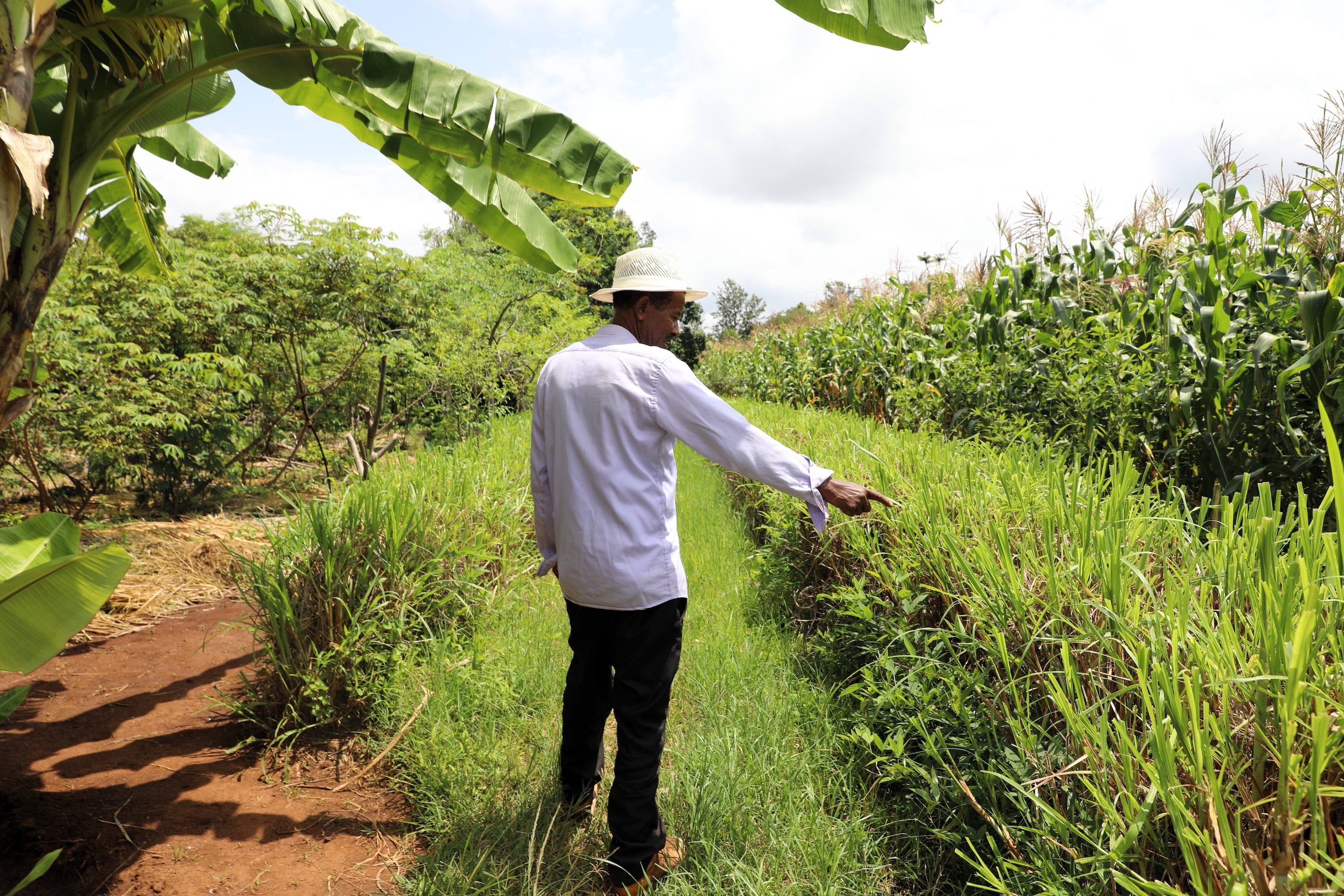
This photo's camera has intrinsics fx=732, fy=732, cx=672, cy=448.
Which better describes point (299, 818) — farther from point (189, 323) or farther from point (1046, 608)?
point (189, 323)

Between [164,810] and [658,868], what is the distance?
81.4 inches

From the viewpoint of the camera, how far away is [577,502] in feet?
8.29

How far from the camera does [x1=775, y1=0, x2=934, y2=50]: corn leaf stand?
3033 millimetres

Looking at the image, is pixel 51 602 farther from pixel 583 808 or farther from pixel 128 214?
pixel 128 214

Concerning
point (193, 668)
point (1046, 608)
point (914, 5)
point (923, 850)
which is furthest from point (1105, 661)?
point (193, 668)

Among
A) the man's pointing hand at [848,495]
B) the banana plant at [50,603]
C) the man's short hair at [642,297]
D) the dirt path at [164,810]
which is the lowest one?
the dirt path at [164,810]

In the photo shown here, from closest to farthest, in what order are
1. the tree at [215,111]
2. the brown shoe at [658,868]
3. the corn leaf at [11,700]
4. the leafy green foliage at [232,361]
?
the corn leaf at [11,700] < the brown shoe at [658,868] < the tree at [215,111] < the leafy green foliage at [232,361]

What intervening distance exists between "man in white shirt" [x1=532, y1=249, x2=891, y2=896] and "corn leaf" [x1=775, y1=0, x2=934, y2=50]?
1.41m

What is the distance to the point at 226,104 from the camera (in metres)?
4.44

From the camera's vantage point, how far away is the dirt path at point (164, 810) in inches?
104

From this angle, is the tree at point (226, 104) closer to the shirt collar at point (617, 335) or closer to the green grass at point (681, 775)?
the shirt collar at point (617, 335)

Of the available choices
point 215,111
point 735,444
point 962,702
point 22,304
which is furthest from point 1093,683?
point 215,111

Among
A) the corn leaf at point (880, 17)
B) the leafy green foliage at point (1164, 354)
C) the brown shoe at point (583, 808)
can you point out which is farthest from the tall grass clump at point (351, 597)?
the leafy green foliage at point (1164, 354)

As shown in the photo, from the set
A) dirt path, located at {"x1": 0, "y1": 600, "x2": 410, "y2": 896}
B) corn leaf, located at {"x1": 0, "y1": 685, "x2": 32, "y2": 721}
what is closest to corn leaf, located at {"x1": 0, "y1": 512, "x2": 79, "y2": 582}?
corn leaf, located at {"x1": 0, "y1": 685, "x2": 32, "y2": 721}
